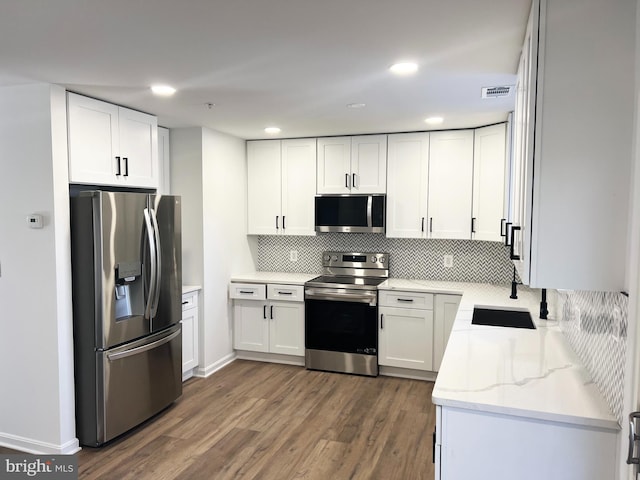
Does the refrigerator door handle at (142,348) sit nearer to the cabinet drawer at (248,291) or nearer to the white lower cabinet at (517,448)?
the cabinet drawer at (248,291)

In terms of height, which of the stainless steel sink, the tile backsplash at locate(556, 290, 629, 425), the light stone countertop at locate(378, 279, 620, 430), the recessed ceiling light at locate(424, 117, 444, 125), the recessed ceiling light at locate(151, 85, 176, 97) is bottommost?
the stainless steel sink

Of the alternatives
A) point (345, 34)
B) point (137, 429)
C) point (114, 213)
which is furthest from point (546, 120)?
point (137, 429)

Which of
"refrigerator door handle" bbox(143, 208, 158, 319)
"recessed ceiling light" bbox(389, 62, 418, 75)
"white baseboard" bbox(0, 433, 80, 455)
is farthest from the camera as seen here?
"refrigerator door handle" bbox(143, 208, 158, 319)

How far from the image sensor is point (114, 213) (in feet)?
9.45

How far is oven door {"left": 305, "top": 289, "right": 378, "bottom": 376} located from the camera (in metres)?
4.17

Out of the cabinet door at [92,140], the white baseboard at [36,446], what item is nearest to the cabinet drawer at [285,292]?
the cabinet door at [92,140]

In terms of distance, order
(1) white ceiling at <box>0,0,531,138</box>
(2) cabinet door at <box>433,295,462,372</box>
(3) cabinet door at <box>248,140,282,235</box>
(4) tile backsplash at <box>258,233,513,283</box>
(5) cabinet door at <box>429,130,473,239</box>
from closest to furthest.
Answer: (1) white ceiling at <box>0,0,531,138</box>, (2) cabinet door at <box>433,295,462,372</box>, (5) cabinet door at <box>429,130,473,239</box>, (4) tile backsplash at <box>258,233,513,283</box>, (3) cabinet door at <box>248,140,282,235</box>

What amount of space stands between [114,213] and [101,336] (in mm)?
781

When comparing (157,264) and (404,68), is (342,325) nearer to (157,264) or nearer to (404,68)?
(157,264)

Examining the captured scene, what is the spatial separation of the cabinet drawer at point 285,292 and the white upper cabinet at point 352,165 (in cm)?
100

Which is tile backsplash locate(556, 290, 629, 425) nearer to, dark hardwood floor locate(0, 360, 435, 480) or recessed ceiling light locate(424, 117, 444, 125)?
dark hardwood floor locate(0, 360, 435, 480)

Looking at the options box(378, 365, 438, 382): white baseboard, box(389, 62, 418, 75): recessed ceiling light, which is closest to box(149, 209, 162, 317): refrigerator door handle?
box(389, 62, 418, 75): recessed ceiling light

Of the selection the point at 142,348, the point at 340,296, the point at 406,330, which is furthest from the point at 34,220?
the point at 406,330

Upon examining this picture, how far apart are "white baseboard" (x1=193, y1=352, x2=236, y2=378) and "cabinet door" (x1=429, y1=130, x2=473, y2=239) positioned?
235cm
